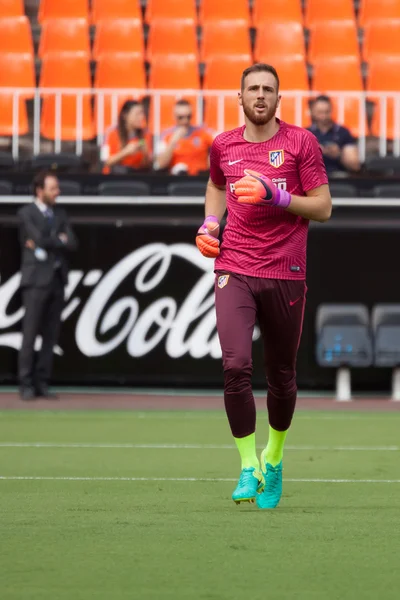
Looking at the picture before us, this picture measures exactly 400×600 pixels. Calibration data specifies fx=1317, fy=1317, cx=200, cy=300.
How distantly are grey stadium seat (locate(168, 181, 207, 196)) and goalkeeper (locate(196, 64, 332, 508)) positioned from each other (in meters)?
6.70

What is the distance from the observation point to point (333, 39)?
16.9m

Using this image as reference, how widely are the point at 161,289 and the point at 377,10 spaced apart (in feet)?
20.6

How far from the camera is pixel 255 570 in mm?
4578

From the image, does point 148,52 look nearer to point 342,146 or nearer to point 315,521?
point 342,146

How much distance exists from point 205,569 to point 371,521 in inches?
54.8

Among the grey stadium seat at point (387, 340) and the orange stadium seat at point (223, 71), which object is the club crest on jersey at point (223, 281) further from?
the orange stadium seat at point (223, 71)

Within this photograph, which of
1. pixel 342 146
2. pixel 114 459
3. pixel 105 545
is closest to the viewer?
pixel 105 545

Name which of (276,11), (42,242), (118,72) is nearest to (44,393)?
(42,242)

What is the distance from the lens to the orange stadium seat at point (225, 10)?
17141 mm

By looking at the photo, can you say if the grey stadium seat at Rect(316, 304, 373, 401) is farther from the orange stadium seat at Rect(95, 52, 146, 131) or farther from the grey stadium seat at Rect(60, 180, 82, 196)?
the orange stadium seat at Rect(95, 52, 146, 131)

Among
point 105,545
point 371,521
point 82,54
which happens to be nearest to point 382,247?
point 82,54

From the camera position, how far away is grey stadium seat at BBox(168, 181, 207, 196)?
42.8ft

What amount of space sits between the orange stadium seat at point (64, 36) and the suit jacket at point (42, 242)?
4310 mm

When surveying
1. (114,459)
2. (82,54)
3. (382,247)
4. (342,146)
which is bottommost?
(114,459)
